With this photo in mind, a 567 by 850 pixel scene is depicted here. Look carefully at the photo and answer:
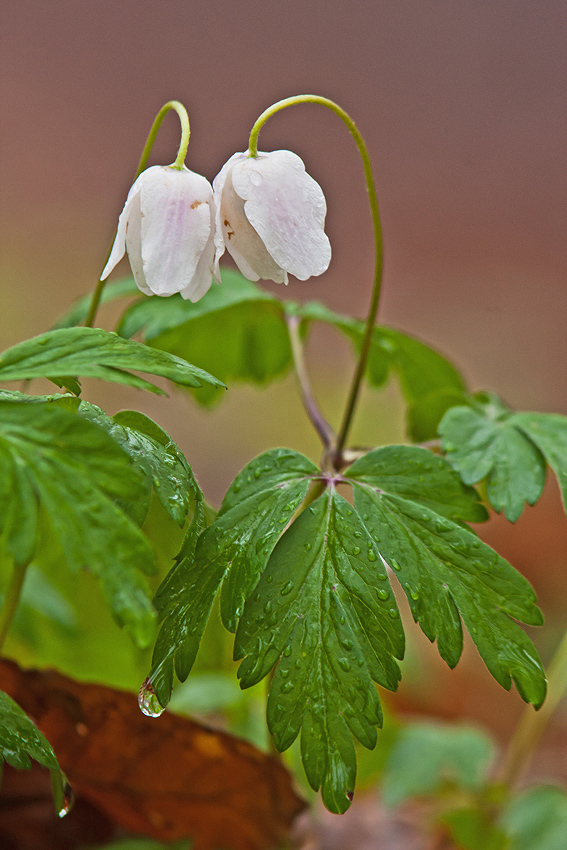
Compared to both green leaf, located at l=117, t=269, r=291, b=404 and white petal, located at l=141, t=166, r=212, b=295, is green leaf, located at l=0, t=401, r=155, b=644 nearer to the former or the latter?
white petal, located at l=141, t=166, r=212, b=295

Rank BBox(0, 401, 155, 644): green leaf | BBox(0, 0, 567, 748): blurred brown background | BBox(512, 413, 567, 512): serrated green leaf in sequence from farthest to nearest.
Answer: BBox(0, 0, 567, 748): blurred brown background < BBox(512, 413, 567, 512): serrated green leaf < BBox(0, 401, 155, 644): green leaf

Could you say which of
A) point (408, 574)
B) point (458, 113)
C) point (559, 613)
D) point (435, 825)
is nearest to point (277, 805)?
point (408, 574)

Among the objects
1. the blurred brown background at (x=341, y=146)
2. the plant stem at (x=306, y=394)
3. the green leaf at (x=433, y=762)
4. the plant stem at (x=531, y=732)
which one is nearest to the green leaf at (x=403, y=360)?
the plant stem at (x=306, y=394)

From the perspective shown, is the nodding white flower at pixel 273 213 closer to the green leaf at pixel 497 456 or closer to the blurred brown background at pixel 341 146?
the green leaf at pixel 497 456

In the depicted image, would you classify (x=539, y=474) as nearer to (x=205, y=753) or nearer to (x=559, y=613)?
(x=205, y=753)

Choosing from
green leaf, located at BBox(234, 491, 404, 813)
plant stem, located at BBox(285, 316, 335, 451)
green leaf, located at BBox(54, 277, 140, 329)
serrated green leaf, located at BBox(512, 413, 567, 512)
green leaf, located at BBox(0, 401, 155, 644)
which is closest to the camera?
green leaf, located at BBox(0, 401, 155, 644)

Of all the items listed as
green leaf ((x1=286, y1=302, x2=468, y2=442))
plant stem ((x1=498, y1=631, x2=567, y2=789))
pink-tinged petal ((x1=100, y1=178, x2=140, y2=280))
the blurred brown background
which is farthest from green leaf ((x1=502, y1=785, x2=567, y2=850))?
the blurred brown background

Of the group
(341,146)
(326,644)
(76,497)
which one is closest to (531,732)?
(326,644)
